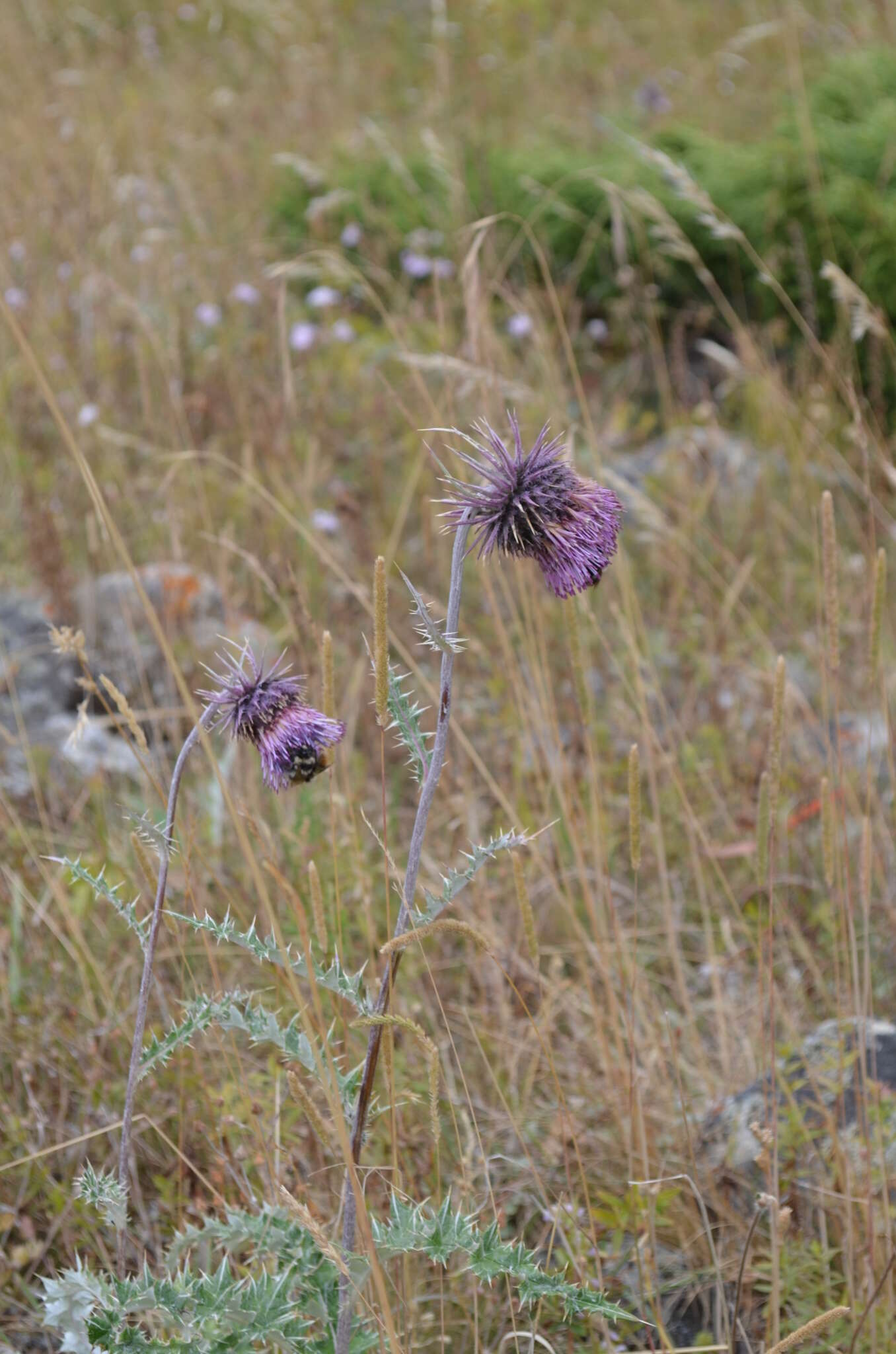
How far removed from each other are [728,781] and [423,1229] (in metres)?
1.55

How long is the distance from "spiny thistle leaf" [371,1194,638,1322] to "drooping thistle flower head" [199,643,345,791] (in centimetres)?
39

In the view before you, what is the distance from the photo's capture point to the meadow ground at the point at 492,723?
55.6 inches

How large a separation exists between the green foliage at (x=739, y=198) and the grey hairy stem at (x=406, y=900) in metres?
2.73

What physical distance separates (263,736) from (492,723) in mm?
1444

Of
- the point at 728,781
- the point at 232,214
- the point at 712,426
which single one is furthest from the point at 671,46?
the point at 728,781

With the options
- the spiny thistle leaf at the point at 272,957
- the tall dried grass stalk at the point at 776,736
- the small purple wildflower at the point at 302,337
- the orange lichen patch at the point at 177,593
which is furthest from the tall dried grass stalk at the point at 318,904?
the small purple wildflower at the point at 302,337

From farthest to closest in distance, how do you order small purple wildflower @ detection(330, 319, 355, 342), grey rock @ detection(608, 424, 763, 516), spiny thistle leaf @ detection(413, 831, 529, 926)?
small purple wildflower @ detection(330, 319, 355, 342), grey rock @ detection(608, 424, 763, 516), spiny thistle leaf @ detection(413, 831, 529, 926)

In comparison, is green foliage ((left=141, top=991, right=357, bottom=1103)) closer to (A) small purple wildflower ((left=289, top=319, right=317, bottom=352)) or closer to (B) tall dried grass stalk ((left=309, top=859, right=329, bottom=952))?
(B) tall dried grass stalk ((left=309, top=859, right=329, bottom=952))

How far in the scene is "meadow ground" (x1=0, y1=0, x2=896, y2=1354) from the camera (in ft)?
4.63

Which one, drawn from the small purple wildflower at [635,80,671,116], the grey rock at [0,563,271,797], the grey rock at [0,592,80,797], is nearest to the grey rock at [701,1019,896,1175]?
the grey rock at [0,563,271,797]

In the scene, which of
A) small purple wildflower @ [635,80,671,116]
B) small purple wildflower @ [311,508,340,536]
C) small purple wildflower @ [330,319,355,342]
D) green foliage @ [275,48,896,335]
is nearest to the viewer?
small purple wildflower @ [311,508,340,536]

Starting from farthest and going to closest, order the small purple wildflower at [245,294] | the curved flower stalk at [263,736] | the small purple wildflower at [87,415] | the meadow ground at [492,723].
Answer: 1. the small purple wildflower at [245,294]
2. the small purple wildflower at [87,415]
3. the meadow ground at [492,723]
4. the curved flower stalk at [263,736]

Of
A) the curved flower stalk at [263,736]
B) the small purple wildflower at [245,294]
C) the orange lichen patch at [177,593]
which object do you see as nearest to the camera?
the curved flower stalk at [263,736]

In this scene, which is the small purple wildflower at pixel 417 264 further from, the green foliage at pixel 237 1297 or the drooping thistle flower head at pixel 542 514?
the green foliage at pixel 237 1297
